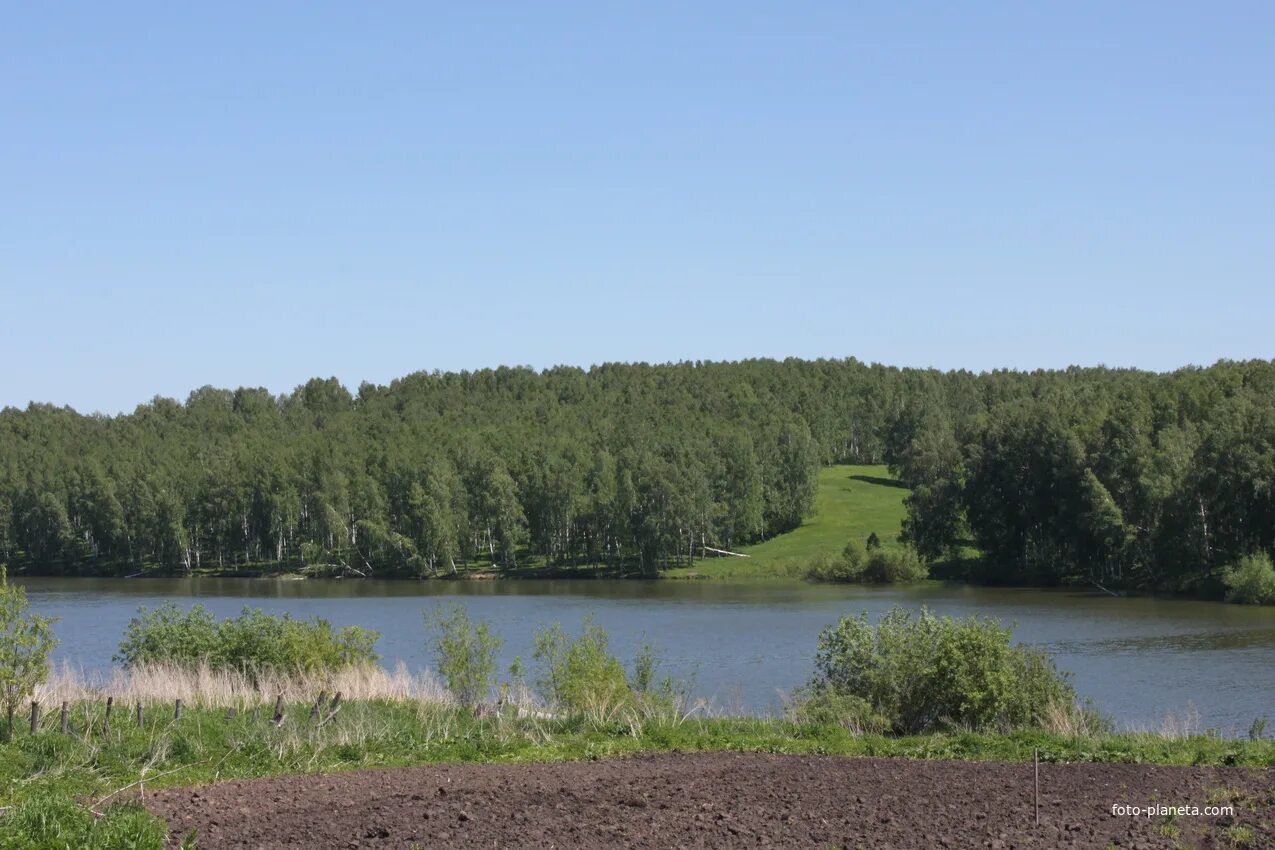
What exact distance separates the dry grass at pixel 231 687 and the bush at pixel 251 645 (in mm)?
357

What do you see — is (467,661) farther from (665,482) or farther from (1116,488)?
(665,482)

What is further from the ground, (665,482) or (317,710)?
(665,482)

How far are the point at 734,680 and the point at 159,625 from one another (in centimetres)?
1869

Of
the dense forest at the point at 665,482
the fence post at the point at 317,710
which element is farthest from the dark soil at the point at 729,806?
the dense forest at the point at 665,482

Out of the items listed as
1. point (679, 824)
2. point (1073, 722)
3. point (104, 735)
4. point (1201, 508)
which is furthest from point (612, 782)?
point (1201, 508)

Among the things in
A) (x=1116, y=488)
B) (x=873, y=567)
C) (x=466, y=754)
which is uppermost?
(x=1116, y=488)

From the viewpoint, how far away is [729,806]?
16.4 m

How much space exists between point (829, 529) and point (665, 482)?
19036mm

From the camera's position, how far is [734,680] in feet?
144

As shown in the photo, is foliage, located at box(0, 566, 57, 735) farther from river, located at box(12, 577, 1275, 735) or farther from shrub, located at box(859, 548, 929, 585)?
shrub, located at box(859, 548, 929, 585)

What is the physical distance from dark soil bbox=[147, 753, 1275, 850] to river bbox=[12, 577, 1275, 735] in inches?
329

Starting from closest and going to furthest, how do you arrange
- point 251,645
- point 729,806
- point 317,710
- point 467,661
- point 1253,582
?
point 729,806
point 317,710
point 467,661
point 251,645
point 1253,582

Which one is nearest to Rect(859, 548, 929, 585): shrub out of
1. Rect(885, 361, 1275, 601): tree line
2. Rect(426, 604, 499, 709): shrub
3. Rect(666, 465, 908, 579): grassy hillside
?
Rect(885, 361, 1275, 601): tree line

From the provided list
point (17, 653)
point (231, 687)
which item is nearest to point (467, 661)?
point (231, 687)
